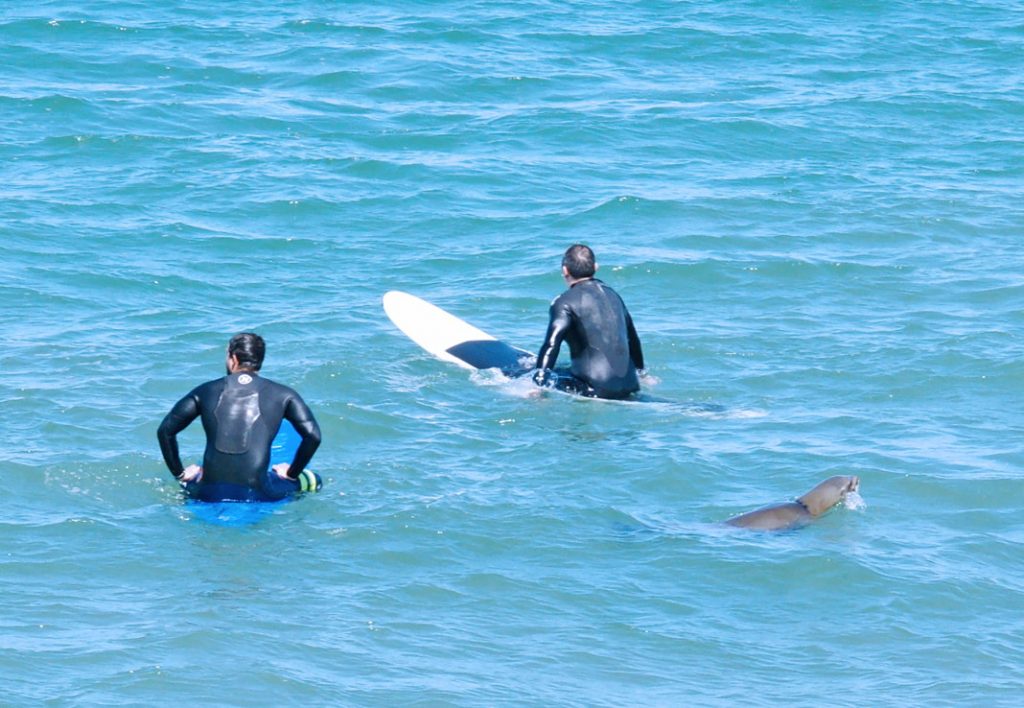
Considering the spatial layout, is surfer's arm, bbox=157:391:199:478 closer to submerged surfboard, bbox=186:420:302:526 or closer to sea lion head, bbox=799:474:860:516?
submerged surfboard, bbox=186:420:302:526

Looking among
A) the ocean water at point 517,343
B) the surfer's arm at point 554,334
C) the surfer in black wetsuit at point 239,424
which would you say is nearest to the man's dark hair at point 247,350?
the surfer in black wetsuit at point 239,424

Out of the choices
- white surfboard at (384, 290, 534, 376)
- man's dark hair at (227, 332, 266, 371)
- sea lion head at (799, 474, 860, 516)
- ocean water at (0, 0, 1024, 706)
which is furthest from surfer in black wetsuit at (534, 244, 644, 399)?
man's dark hair at (227, 332, 266, 371)

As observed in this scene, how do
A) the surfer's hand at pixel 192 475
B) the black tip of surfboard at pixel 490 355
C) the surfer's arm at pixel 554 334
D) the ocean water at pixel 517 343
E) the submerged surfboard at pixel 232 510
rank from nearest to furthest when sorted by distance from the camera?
the ocean water at pixel 517 343 → the submerged surfboard at pixel 232 510 → the surfer's hand at pixel 192 475 → the surfer's arm at pixel 554 334 → the black tip of surfboard at pixel 490 355

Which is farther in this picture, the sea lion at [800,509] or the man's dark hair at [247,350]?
the man's dark hair at [247,350]

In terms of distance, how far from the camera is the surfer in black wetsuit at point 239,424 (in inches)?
372

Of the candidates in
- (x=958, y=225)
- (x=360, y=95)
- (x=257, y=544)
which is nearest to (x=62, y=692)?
(x=257, y=544)

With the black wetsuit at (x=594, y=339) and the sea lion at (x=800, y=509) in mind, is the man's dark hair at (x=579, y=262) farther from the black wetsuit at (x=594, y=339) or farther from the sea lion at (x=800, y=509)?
the sea lion at (x=800, y=509)

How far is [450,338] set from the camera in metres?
13.2

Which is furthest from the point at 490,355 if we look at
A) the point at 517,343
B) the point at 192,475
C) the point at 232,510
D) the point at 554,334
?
the point at 232,510

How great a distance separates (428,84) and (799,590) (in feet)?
45.8

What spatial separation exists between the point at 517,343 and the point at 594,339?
5.87ft

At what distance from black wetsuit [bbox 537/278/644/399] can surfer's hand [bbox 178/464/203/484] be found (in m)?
3.07

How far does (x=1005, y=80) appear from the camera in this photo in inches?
878

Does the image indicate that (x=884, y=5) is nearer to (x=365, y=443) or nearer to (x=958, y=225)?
(x=958, y=225)
